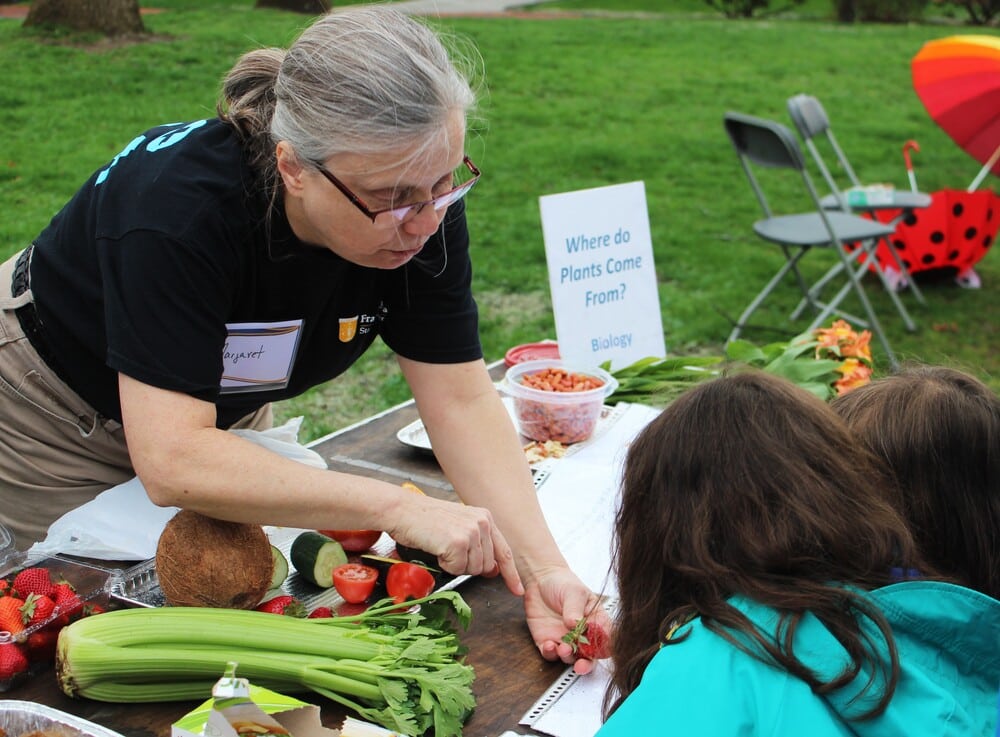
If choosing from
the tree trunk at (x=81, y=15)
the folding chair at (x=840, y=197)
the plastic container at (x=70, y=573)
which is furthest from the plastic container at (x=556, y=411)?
the tree trunk at (x=81, y=15)

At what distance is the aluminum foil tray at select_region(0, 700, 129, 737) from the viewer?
1387 millimetres

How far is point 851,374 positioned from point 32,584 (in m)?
2.11

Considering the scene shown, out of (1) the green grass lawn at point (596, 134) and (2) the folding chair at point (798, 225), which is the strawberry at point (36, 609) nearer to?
(1) the green grass lawn at point (596, 134)

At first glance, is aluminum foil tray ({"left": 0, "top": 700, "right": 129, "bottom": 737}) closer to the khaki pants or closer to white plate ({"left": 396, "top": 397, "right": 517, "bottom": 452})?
the khaki pants

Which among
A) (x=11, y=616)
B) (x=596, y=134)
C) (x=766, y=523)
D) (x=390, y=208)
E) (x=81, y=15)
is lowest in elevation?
(x=596, y=134)

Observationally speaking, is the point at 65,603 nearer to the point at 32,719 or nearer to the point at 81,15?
the point at 32,719

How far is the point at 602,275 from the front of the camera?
3.15 m

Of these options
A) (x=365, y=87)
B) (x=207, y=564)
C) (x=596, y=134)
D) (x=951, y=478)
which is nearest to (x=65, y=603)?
(x=207, y=564)

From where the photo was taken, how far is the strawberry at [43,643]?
5.14ft

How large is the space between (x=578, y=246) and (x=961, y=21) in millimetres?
20329

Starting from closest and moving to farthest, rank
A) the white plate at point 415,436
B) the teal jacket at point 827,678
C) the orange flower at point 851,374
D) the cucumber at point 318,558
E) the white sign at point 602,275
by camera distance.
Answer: the teal jacket at point 827,678 < the cucumber at point 318,558 < the white plate at point 415,436 < the orange flower at point 851,374 < the white sign at point 602,275

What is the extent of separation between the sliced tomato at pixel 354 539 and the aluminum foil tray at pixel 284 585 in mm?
21

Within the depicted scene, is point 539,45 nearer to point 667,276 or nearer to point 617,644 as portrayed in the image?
point 667,276

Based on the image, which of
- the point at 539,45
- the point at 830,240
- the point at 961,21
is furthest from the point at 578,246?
the point at 961,21
